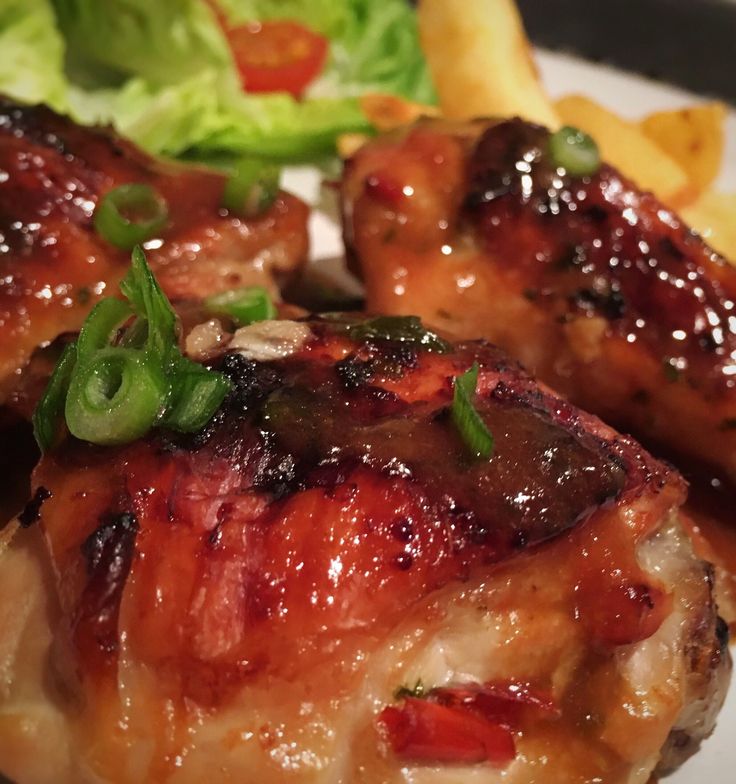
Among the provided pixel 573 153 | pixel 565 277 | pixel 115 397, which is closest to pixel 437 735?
pixel 115 397

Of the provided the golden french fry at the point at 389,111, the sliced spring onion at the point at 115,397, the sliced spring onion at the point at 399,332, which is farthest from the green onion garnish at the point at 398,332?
the golden french fry at the point at 389,111

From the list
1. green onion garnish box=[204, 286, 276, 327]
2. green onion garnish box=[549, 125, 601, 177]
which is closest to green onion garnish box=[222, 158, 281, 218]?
green onion garnish box=[204, 286, 276, 327]

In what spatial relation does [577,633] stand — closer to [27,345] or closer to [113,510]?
[113,510]

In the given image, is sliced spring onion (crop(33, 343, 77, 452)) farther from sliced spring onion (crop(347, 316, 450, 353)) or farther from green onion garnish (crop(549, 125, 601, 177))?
green onion garnish (crop(549, 125, 601, 177))

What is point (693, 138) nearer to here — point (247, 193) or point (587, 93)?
point (587, 93)

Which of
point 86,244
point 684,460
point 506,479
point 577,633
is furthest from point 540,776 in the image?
point 86,244
